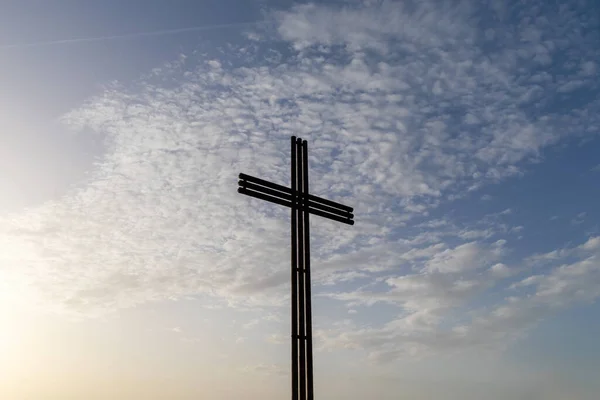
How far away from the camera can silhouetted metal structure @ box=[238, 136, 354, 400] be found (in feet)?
50.2

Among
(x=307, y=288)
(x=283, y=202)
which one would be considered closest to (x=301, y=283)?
(x=307, y=288)

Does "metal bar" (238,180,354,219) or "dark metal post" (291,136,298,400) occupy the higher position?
"metal bar" (238,180,354,219)

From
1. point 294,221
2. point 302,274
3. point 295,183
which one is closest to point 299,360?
point 302,274

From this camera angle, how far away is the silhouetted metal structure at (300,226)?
15.3 metres

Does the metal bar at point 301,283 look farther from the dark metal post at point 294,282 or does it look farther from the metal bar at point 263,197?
the metal bar at point 263,197

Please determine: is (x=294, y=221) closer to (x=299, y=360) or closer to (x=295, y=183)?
(x=295, y=183)

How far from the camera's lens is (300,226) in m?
16.7

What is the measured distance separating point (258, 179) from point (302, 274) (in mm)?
2745

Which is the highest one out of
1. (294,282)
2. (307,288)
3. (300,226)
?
(300,226)

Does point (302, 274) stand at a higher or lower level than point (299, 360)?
higher

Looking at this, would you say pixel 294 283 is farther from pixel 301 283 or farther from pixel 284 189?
pixel 284 189

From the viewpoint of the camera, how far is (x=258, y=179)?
16391 millimetres

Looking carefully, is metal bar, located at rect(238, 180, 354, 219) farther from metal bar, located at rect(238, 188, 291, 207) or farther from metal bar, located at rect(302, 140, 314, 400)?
metal bar, located at rect(302, 140, 314, 400)

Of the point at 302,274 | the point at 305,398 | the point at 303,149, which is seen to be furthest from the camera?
the point at 303,149
